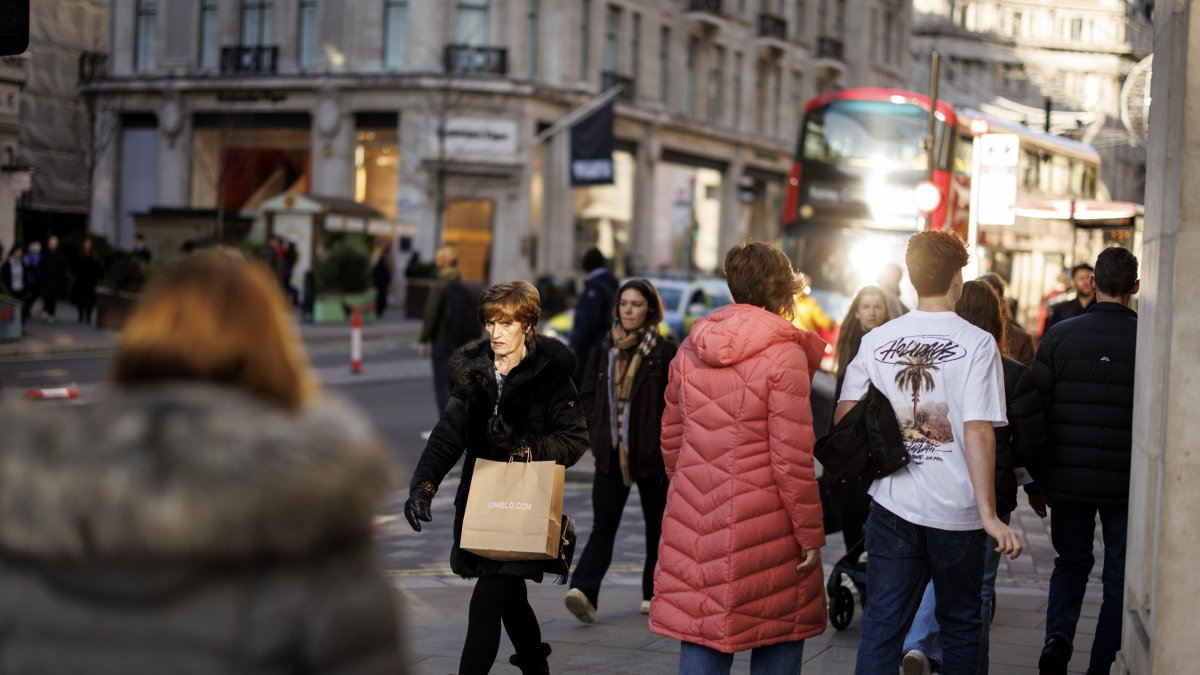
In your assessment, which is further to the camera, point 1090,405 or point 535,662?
point 1090,405

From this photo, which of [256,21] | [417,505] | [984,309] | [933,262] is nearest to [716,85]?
[256,21]

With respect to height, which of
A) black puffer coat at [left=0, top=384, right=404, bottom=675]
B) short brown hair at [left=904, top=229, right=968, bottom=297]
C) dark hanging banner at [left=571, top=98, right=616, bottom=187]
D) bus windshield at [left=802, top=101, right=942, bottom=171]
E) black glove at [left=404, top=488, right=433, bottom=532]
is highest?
dark hanging banner at [left=571, top=98, right=616, bottom=187]

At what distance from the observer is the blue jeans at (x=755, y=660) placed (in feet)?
17.8

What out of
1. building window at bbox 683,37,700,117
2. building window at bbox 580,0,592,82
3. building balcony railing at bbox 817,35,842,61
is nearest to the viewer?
building window at bbox 580,0,592,82

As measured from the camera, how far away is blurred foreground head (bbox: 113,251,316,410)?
246 cm

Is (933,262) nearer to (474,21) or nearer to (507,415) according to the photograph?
(507,415)

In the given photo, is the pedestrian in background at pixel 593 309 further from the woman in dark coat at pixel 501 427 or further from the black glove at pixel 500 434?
the black glove at pixel 500 434

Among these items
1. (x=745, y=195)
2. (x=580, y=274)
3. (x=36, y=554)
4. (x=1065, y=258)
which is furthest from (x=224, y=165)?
(x=36, y=554)

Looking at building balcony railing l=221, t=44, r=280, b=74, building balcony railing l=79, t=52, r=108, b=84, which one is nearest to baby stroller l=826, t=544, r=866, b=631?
building balcony railing l=221, t=44, r=280, b=74

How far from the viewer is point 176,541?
2.24 meters

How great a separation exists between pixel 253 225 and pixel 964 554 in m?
37.7

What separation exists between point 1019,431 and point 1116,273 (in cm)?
86

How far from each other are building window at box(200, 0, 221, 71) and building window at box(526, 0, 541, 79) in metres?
9.52

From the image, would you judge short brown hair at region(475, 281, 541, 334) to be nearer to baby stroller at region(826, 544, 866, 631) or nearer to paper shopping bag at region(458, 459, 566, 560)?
paper shopping bag at region(458, 459, 566, 560)
